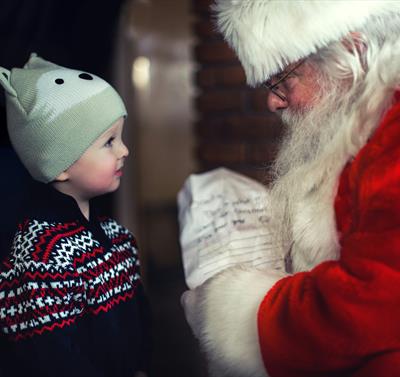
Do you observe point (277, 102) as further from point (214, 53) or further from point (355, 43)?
point (214, 53)

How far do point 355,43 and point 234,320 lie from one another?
0.55 meters

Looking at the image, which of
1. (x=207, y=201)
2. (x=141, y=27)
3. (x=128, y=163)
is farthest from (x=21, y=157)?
(x=141, y=27)

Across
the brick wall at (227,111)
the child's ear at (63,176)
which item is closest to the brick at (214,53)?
the brick wall at (227,111)

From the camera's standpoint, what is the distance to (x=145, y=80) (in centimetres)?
344

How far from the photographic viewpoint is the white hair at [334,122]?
3.40ft

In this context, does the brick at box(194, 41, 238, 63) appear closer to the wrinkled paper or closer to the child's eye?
the wrinkled paper

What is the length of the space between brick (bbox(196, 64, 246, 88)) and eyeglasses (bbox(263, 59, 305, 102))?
112 centimetres

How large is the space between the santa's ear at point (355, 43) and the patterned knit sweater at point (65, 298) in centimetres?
62

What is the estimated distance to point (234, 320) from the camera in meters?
1.08

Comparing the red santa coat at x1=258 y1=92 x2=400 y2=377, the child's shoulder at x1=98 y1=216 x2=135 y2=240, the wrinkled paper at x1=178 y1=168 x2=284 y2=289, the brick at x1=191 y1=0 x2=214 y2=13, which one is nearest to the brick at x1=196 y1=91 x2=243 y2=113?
the brick at x1=191 y1=0 x2=214 y2=13

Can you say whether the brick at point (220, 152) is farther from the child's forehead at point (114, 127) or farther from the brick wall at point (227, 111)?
the child's forehead at point (114, 127)

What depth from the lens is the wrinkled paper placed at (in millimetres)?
1339

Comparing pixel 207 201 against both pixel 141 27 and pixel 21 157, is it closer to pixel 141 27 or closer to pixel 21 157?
pixel 21 157

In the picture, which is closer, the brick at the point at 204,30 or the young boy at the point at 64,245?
the young boy at the point at 64,245
